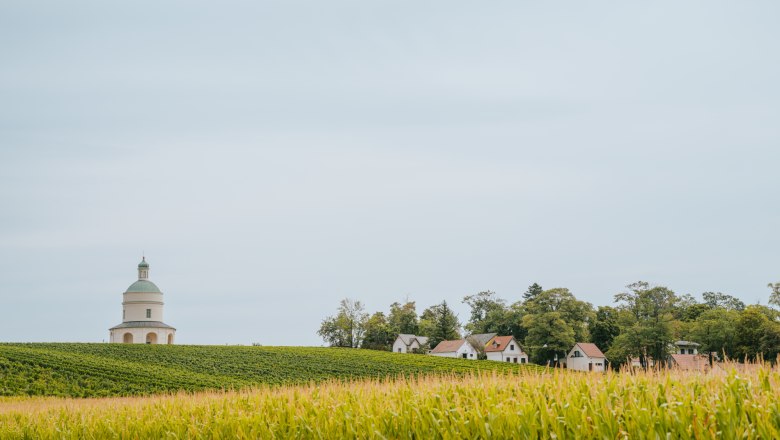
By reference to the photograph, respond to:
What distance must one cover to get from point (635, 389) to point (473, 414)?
1.98m

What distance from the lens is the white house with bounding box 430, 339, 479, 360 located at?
117250mm

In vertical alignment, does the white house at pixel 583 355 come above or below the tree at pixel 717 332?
below

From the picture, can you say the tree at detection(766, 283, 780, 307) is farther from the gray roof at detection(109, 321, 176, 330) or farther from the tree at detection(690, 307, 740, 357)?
the gray roof at detection(109, 321, 176, 330)

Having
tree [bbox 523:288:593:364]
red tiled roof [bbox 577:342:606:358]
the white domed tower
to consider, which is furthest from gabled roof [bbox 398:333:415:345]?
the white domed tower

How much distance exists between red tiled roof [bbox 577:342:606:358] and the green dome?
205 ft

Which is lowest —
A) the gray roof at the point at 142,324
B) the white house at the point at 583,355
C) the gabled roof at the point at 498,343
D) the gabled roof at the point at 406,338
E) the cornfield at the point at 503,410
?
the white house at the point at 583,355

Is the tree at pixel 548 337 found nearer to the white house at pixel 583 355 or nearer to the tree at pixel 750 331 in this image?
the white house at pixel 583 355

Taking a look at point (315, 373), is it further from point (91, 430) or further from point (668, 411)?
point (668, 411)

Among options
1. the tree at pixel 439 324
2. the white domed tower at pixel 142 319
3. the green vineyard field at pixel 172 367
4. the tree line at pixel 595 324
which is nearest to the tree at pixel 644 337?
the tree line at pixel 595 324

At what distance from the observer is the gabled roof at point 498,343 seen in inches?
4651

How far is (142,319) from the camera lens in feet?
345

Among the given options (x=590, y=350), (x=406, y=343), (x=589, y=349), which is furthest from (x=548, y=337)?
(x=406, y=343)

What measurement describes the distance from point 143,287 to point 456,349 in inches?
1974

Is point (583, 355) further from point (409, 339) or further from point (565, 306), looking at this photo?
point (409, 339)
